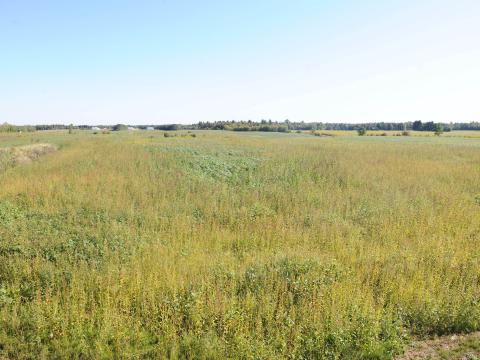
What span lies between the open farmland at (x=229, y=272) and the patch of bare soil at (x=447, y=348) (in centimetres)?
17

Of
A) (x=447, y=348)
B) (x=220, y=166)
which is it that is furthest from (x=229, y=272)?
(x=220, y=166)

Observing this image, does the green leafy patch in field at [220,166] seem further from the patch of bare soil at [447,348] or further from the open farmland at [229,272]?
the patch of bare soil at [447,348]

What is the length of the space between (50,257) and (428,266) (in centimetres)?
896

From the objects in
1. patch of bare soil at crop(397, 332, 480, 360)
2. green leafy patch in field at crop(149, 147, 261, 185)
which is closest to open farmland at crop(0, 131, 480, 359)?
patch of bare soil at crop(397, 332, 480, 360)

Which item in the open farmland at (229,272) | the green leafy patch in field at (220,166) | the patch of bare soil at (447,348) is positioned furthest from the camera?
the green leafy patch in field at (220,166)

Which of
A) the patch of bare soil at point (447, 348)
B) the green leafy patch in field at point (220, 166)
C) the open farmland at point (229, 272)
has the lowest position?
the patch of bare soil at point (447, 348)

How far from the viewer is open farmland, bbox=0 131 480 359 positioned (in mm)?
4887

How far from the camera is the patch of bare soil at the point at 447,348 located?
4.70 metres

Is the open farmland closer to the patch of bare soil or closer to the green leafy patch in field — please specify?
the patch of bare soil

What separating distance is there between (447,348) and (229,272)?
13.1ft

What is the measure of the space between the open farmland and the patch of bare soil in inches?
6.7

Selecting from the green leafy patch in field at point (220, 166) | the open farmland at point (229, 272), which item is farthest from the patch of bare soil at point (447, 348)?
the green leafy patch in field at point (220, 166)

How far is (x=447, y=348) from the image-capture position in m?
4.89

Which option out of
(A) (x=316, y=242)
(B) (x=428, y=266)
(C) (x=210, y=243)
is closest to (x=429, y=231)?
(B) (x=428, y=266)
